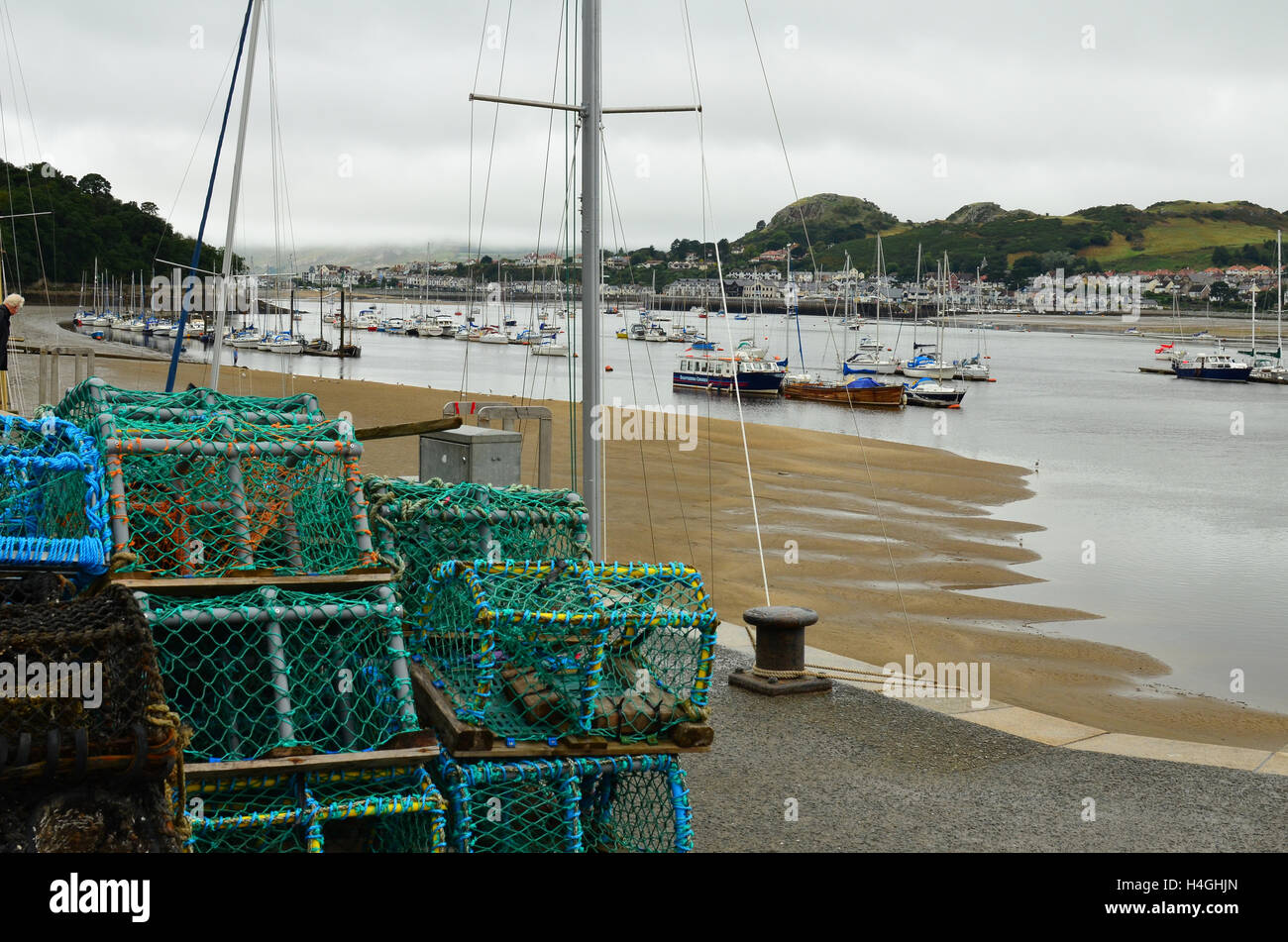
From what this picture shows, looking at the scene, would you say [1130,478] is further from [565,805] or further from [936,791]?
[565,805]

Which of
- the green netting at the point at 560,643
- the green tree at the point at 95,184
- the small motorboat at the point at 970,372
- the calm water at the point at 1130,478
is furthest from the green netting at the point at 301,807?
the green tree at the point at 95,184

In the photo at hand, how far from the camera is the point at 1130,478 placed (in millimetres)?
35531

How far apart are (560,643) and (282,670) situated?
1.04 m

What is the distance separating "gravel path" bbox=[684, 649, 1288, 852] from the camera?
6.27 metres

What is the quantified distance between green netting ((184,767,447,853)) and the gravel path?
2.10m

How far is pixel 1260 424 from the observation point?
54125 mm

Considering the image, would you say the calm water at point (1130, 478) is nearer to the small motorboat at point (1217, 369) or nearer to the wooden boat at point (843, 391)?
the wooden boat at point (843, 391)

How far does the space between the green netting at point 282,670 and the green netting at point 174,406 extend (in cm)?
98

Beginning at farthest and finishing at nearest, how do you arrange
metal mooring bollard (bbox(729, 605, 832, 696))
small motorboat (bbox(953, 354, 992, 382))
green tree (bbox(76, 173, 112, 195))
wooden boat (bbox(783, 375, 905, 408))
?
green tree (bbox(76, 173, 112, 195)) → small motorboat (bbox(953, 354, 992, 382)) → wooden boat (bbox(783, 375, 905, 408)) → metal mooring bollard (bbox(729, 605, 832, 696))

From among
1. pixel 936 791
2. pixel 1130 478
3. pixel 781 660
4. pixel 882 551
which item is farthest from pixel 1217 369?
pixel 936 791

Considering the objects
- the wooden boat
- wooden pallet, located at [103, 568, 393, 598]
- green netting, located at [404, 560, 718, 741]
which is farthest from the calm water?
wooden pallet, located at [103, 568, 393, 598]

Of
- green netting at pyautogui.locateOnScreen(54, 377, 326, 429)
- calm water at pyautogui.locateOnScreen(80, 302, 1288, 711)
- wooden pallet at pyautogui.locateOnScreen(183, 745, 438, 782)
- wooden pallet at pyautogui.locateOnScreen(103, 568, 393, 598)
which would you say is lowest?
calm water at pyautogui.locateOnScreen(80, 302, 1288, 711)

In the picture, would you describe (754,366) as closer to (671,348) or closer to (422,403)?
(422,403)

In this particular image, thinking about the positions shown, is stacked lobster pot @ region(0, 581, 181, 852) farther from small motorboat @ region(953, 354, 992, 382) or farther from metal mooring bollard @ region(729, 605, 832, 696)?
small motorboat @ region(953, 354, 992, 382)
